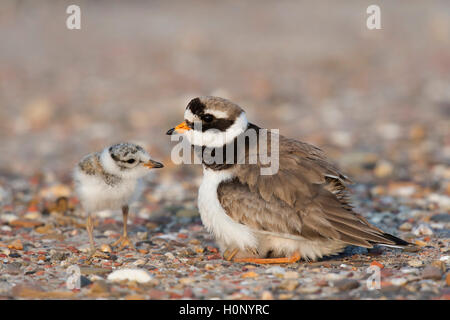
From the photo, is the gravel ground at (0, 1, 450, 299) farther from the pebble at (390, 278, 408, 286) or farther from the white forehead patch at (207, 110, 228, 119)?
the white forehead patch at (207, 110, 228, 119)

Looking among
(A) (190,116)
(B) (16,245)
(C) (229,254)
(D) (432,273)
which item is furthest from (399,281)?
(B) (16,245)

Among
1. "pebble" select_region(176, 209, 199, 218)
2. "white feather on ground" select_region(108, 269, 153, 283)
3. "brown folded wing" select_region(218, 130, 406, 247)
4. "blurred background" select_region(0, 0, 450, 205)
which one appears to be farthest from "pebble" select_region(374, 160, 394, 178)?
"white feather on ground" select_region(108, 269, 153, 283)

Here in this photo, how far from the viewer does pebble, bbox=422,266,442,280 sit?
4.50 metres

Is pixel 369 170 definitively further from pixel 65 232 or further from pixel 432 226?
pixel 65 232

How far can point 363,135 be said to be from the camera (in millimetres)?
10008

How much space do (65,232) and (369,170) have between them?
3975 mm

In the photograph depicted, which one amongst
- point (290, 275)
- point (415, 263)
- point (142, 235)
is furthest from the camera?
point (142, 235)

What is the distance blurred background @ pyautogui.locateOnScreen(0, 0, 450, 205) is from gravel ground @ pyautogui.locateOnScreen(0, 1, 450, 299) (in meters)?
0.04

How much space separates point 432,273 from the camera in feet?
14.9

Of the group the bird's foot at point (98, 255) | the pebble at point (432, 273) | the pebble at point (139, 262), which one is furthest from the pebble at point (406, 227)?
the bird's foot at point (98, 255)

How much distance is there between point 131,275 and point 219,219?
786 millimetres

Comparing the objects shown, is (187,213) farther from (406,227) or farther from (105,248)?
(406,227)

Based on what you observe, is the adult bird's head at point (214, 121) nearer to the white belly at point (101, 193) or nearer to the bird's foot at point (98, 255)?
the white belly at point (101, 193)

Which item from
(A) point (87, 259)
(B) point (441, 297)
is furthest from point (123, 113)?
(B) point (441, 297)
